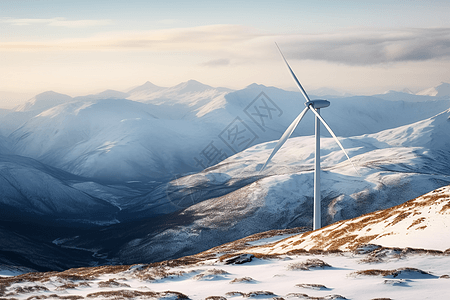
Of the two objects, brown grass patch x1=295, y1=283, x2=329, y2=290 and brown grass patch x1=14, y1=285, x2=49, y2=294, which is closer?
brown grass patch x1=295, y1=283, x2=329, y2=290

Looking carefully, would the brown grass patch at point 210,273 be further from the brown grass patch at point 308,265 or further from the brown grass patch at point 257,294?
the brown grass patch at point 257,294

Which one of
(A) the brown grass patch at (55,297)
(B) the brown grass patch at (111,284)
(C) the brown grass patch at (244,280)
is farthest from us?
(B) the brown grass patch at (111,284)

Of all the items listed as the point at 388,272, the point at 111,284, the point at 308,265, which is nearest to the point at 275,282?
the point at 308,265

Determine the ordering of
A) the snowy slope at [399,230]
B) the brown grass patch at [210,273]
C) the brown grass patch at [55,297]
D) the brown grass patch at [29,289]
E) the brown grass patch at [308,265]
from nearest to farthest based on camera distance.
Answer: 1. the brown grass patch at [55,297]
2. the brown grass patch at [308,265]
3. the brown grass patch at [29,289]
4. the brown grass patch at [210,273]
5. the snowy slope at [399,230]

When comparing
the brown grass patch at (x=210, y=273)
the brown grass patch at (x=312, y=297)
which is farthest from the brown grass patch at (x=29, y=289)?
the brown grass patch at (x=312, y=297)

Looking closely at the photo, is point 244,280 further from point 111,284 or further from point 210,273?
point 111,284

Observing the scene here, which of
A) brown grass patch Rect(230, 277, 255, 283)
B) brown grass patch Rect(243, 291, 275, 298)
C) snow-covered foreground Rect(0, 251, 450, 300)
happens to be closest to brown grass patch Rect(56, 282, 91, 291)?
snow-covered foreground Rect(0, 251, 450, 300)

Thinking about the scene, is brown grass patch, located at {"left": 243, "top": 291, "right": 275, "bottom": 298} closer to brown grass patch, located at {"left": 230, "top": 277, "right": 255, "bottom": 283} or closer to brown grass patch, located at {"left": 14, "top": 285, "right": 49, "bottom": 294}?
brown grass patch, located at {"left": 230, "top": 277, "right": 255, "bottom": 283}

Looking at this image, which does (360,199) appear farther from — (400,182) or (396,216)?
(396,216)
